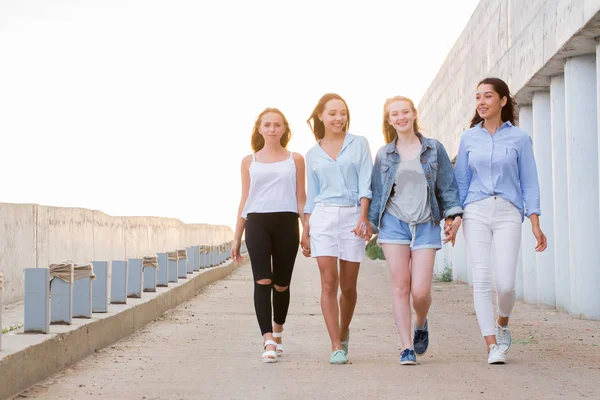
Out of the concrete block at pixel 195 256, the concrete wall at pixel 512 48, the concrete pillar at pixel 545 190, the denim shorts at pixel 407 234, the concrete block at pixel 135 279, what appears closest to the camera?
the denim shorts at pixel 407 234

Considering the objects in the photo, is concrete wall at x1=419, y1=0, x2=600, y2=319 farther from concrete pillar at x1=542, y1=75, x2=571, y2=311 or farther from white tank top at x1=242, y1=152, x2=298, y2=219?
white tank top at x1=242, y1=152, x2=298, y2=219

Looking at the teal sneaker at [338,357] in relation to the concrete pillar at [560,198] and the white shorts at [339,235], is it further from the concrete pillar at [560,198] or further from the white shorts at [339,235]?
the concrete pillar at [560,198]

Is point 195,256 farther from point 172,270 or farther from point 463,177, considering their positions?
point 463,177

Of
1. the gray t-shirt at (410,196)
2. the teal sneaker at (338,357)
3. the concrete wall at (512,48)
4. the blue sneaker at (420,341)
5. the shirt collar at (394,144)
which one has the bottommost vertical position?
the teal sneaker at (338,357)

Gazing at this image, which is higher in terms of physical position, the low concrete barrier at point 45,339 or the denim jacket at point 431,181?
the denim jacket at point 431,181

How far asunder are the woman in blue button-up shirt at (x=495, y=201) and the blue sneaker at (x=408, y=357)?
562 mm

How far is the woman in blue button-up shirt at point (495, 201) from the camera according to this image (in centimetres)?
796

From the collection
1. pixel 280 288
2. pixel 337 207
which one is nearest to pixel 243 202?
pixel 280 288

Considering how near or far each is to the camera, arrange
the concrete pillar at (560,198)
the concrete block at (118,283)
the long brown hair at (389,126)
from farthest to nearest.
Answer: the concrete pillar at (560,198) → the concrete block at (118,283) → the long brown hair at (389,126)

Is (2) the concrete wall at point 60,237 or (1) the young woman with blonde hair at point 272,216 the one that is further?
(2) the concrete wall at point 60,237

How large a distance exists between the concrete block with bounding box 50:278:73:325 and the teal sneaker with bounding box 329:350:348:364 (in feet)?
7.34

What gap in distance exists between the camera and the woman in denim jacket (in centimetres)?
791

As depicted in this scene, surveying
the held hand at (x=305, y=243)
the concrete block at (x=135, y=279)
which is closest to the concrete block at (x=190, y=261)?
the concrete block at (x=135, y=279)

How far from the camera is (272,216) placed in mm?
8617
